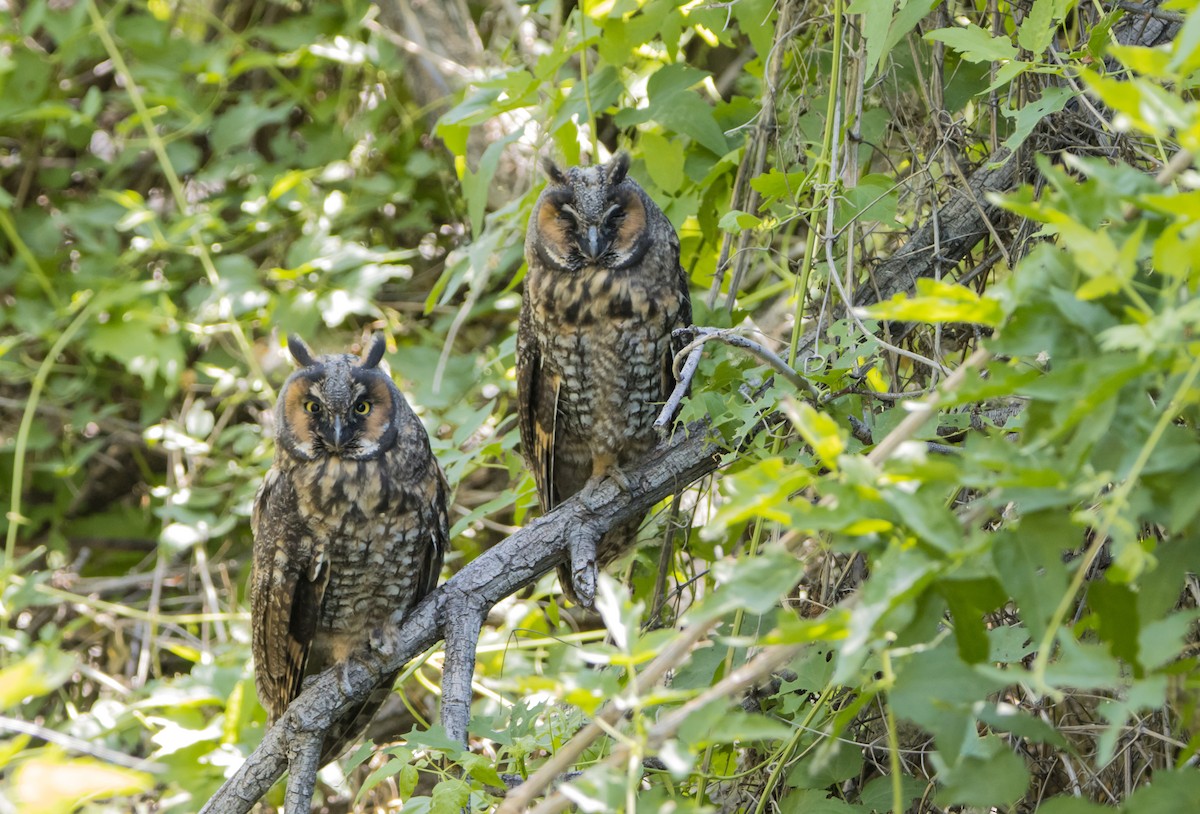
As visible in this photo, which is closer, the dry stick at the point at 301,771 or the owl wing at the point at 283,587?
the dry stick at the point at 301,771

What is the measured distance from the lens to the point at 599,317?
239 cm

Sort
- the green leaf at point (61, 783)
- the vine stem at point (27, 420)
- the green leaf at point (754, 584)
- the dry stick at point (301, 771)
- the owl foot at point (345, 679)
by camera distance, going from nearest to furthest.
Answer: the green leaf at point (61, 783), the green leaf at point (754, 584), the dry stick at point (301, 771), the owl foot at point (345, 679), the vine stem at point (27, 420)

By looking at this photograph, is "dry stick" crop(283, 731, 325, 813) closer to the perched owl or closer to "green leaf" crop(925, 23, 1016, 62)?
the perched owl

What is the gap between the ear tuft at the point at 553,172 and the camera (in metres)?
2.34

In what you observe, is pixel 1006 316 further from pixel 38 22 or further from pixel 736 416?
pixel 38 22

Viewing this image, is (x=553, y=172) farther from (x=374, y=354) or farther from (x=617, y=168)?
(x=374, y=354)

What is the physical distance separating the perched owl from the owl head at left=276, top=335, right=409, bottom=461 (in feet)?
1.21

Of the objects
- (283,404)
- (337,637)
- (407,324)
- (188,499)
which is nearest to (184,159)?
(407,324)

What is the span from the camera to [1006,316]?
947 millimetres

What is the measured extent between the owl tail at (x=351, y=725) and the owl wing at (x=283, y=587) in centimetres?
13

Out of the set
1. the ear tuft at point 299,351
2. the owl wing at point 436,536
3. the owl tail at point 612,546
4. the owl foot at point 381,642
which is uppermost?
the ear tuft at point 299,351

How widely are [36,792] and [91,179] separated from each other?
157 inches

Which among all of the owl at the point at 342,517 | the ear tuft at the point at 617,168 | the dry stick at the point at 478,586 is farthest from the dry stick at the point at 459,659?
the ear tuft at the point at 617,168

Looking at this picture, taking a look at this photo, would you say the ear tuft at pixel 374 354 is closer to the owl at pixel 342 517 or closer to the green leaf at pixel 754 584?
the owl at pixel 342 517
